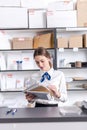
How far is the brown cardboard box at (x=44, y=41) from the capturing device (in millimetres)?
3831

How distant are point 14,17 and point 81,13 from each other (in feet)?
3.31

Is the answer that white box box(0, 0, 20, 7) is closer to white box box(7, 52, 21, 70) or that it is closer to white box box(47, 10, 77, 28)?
white box box(47, 10, 77, 28)

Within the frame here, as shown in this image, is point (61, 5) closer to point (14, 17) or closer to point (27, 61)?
point (14, 17)

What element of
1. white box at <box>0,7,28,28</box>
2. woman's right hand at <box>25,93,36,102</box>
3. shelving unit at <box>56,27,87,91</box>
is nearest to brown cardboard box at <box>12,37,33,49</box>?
white box at <box>0,7,28,28</box>

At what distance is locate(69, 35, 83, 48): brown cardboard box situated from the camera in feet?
12.5

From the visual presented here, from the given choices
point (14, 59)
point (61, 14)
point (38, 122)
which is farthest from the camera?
point (14, 59)

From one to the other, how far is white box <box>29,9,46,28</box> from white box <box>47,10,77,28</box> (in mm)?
133

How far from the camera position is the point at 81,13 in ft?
12.6

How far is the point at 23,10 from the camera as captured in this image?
3.82 meters

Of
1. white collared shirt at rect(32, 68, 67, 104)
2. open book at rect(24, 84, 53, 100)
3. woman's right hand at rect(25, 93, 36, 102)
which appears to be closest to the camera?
open book at rect(24, 84, 53, 100)

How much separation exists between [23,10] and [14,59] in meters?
0.79

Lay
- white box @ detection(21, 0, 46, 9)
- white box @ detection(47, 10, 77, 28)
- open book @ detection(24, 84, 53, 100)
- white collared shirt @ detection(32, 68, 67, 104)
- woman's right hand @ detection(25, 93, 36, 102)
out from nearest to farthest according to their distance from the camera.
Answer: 1. open book @ detection(24, 84, 53, 100)
2. woman's right hand @ detection(25, 93, 36, 102)
3. white collared shirt @ detection(32, 68, 67, 104)
4. white box @ detection(47, 10, 77, 28)
5. white box @ detection(21, 0, 46, 9)

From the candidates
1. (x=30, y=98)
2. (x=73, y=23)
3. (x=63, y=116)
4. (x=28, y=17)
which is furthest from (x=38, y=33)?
(x=63, y=116)

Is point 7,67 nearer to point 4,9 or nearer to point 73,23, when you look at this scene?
point 4,9
